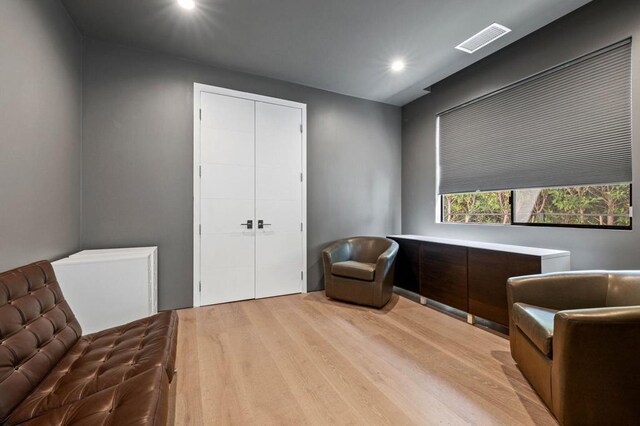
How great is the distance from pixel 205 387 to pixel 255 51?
128 inches

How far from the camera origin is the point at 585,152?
8.06ft

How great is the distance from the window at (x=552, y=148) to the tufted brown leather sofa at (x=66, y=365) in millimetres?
3504

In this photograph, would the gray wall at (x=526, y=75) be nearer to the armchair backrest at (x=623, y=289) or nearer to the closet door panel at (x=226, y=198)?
the armchair backrest at (x=623, y=289)

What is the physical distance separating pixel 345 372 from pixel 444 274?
5.87 feet

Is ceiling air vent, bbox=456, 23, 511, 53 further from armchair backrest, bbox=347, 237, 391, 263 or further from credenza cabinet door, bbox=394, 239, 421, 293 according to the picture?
armchair backrest, bbox=347, 237, 391, 263

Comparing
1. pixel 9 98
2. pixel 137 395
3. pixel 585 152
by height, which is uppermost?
pixel 9 98

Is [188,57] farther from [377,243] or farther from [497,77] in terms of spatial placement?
[497,77]

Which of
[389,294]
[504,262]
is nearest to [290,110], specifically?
[389,294]

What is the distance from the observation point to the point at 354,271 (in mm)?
3359

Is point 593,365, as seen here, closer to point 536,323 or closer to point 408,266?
point 536,323

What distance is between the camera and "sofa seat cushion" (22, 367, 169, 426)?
0.97 m

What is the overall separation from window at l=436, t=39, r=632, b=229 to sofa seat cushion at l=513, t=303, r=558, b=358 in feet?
4.02

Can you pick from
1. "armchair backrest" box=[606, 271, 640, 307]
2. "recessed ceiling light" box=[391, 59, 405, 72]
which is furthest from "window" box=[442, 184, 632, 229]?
"recessed ceiling light" box=[391, 59, 405, 72]

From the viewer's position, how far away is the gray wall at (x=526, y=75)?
86.3 inches
